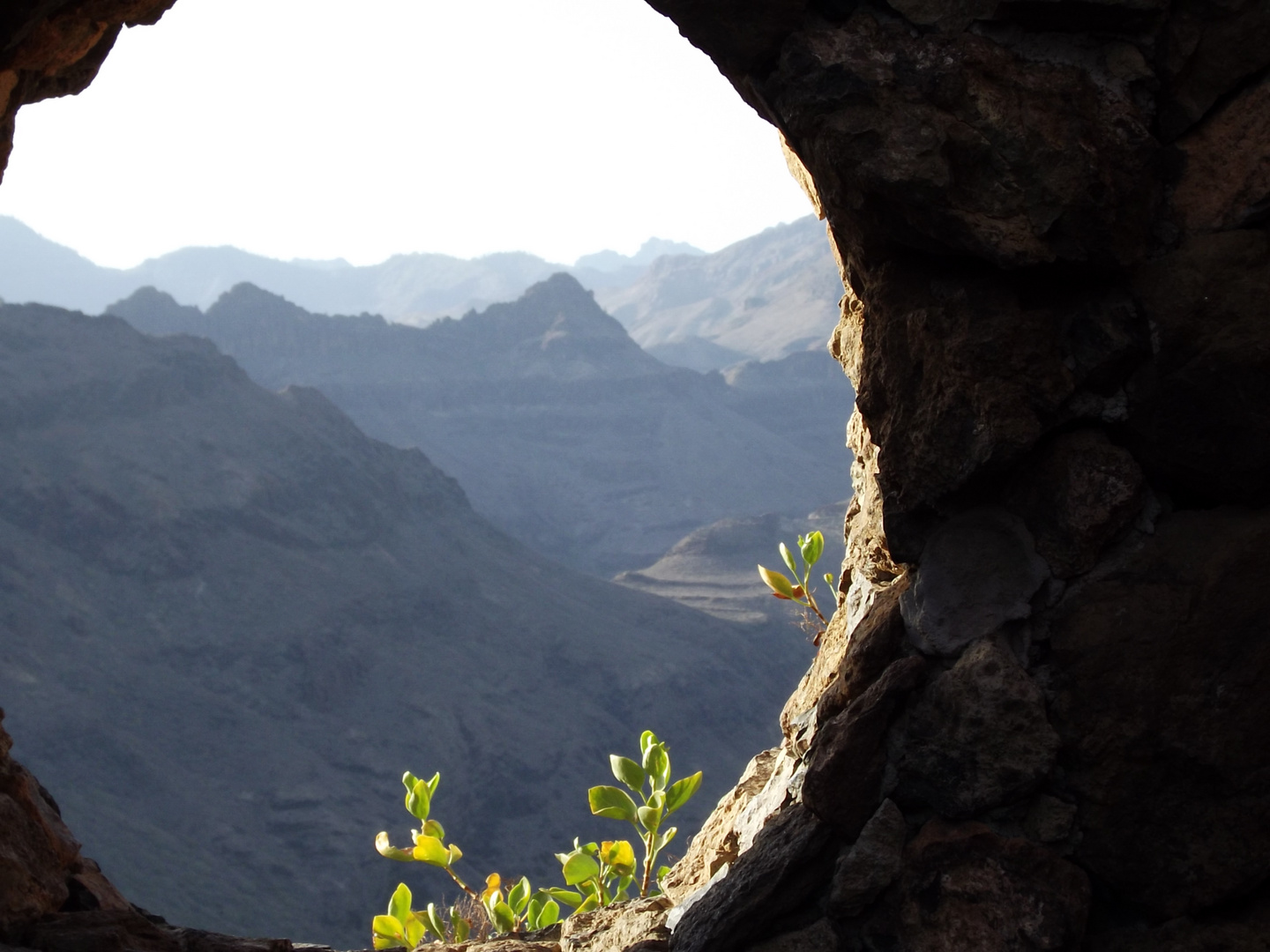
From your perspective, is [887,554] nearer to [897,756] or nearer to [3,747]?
[897,756]

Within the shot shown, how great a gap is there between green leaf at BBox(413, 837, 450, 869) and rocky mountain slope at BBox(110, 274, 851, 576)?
101647 mm

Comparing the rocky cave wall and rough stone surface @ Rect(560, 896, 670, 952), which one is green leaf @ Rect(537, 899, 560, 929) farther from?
the rocky cave wall

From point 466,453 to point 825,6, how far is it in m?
120

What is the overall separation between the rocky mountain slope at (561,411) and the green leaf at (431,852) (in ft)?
333

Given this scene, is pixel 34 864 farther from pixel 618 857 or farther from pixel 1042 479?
pixel 1042 479

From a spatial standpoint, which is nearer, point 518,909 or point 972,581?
point 972,581

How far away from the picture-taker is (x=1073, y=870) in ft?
7.93

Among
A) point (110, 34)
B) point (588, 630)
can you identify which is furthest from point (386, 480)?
point (110, 34)

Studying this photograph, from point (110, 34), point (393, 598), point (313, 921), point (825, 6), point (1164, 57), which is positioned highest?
point (110, 34)

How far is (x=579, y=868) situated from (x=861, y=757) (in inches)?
67.8

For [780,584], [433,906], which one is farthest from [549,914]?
[780,584]

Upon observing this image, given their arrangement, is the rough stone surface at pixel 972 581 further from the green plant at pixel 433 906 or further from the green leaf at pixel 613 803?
the green plant at pixel 433 906

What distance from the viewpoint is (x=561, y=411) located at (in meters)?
128

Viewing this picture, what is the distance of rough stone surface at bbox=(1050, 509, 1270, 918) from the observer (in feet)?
7.68
